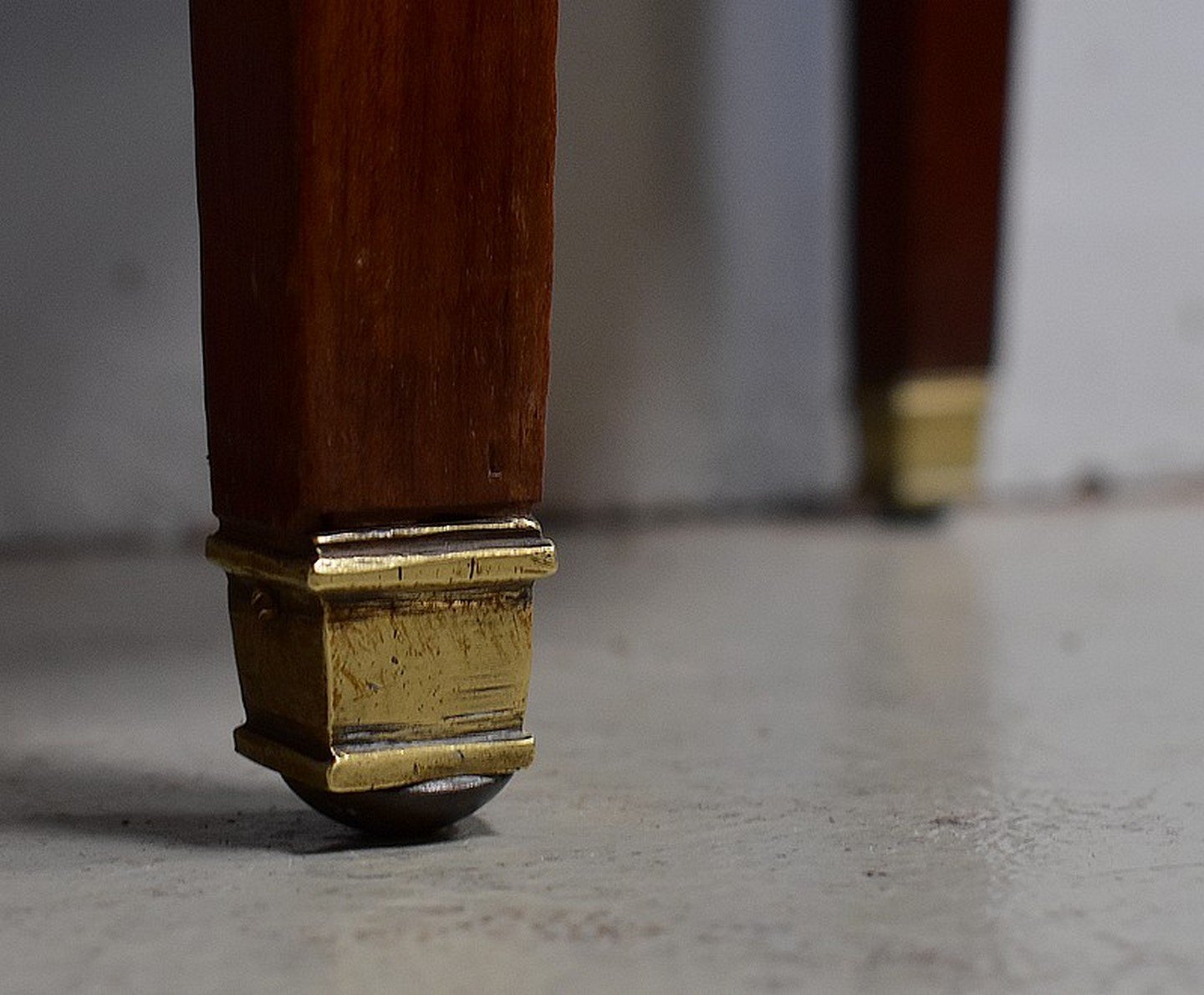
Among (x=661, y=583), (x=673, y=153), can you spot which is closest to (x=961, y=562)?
(x=661, y=583)

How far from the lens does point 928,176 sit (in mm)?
1617

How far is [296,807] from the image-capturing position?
71cm

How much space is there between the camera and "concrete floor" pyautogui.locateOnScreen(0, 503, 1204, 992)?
0.53 metres

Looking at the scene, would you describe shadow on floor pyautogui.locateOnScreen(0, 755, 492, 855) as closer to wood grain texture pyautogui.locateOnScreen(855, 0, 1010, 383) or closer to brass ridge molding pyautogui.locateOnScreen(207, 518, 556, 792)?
brass ridge molding pyautogui.locateOnScreen(207, 518, 556, 792)

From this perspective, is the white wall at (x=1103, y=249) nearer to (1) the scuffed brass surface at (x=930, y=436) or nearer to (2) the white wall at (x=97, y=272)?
(1) the scuffed brass surface at (x=930, y=436)

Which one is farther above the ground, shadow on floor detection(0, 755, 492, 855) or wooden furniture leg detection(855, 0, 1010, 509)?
wooden furniture leg detection(855, 0, 1010, 509)

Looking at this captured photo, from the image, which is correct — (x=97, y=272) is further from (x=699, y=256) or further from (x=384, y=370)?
(x=384, y=370)

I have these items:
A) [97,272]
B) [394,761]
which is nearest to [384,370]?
[394,761]

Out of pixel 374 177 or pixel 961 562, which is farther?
pixel 961 562

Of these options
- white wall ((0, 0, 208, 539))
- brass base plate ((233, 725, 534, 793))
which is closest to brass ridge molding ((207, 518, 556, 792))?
brass base plate ((233, 725, 534, 793))

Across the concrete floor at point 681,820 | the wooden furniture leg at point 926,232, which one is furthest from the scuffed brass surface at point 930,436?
the concrete floor at point 681,820

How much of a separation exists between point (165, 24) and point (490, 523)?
1031 mm

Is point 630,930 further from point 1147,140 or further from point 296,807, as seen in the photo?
point 1147,140

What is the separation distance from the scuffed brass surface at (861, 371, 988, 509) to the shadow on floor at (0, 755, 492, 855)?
1.06m
